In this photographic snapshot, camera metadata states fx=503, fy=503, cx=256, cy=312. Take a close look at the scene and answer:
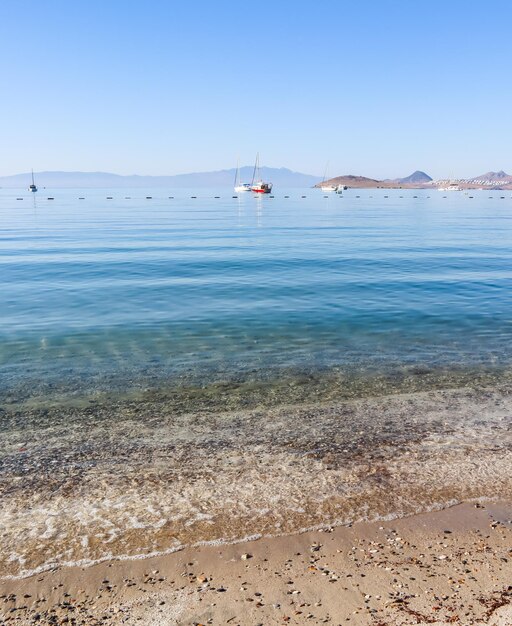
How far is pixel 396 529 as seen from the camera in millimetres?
7246

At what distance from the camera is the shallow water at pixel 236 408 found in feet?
25.3

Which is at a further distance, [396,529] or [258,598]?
[396,529]

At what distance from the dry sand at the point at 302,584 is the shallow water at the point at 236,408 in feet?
1.42

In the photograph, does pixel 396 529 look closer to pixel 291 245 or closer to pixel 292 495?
pixel 292 495

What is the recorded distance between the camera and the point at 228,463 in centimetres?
926

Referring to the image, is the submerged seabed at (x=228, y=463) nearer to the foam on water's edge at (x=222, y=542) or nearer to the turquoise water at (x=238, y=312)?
the foam on water's edge at (x=222, y=542)

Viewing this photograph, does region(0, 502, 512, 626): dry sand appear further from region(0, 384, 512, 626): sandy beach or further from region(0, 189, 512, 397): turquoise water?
region(0, 189, 512, 397): turquoise water

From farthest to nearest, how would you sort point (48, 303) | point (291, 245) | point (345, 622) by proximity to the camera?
1. point (291, 245)
2. point (48, 303)
3. point (345, 622)

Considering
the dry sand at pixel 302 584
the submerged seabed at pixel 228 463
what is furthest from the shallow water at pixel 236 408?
the dry sand at pixel 302 584

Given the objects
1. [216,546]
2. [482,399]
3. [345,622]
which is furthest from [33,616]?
[482,399]

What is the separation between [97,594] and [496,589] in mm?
4758

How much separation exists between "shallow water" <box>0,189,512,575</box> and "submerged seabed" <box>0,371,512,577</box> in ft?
0.13

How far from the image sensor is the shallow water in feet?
25.3

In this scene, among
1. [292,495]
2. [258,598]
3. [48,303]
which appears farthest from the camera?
[48,303]
